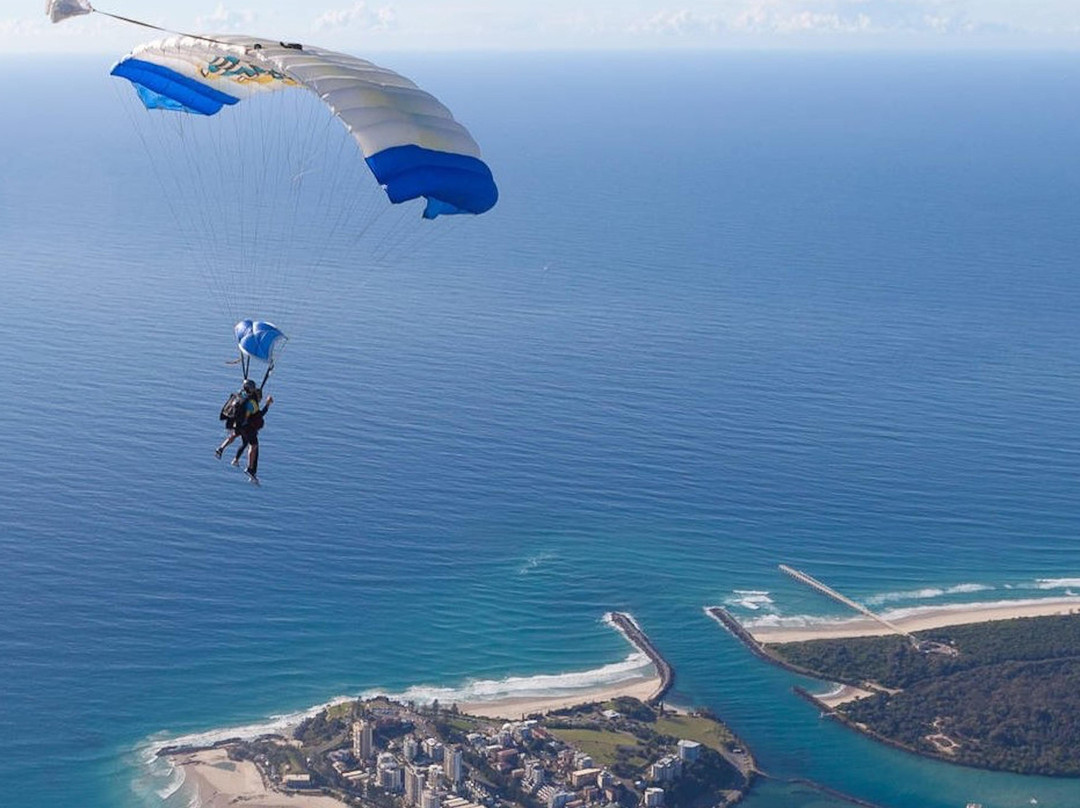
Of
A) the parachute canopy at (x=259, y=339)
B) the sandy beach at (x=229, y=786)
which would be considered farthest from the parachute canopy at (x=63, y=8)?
the sandy beach at (x=229, y=786)

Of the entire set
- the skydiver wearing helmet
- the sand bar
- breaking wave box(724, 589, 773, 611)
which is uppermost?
the skydiver wearing helmet

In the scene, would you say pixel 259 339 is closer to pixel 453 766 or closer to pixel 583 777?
pixel 453 766

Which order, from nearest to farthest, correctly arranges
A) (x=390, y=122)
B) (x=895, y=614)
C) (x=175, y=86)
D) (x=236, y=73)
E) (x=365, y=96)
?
(x=390, y=122)
(x=365, y=96)
(x=236, y=73)
(x=175, y=86)
(x=895, y=614)

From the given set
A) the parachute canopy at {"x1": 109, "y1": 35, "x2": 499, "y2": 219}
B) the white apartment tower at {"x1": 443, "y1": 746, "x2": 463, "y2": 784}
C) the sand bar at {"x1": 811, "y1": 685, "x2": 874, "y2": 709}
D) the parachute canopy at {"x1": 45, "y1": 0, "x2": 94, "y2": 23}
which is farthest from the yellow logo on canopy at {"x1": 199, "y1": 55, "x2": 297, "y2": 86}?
the sand bar at {"x1": 811, "y1": 685, "x2": 874, "y2": 709}

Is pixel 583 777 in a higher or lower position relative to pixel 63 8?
lower

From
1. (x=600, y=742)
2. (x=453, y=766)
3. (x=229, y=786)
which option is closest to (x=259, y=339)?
(x=453, y=766)

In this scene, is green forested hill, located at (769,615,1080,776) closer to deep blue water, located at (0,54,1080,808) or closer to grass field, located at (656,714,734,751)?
deep blue water, located at (0,54,1080,808)

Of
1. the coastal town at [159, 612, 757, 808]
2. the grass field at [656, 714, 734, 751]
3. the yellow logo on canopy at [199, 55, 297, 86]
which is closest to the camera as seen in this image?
the yellow logo on canopy at [199, 55, 297, 86]
